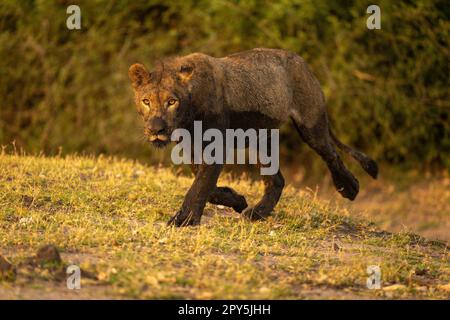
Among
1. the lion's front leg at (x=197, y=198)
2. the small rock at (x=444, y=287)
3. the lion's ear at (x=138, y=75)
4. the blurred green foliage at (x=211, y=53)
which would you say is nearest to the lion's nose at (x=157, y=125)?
the lion's ear at (x=138, y=75)

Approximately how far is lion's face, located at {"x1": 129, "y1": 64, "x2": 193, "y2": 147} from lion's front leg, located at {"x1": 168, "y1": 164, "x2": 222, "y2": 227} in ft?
1.46

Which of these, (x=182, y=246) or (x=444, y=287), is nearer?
(x=444, y=287)

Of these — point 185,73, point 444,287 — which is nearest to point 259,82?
point 185,73

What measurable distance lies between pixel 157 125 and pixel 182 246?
3.70 ft

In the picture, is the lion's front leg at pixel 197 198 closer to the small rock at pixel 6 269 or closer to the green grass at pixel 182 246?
the green grass at pixel 182 246

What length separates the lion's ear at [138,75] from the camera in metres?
7.68

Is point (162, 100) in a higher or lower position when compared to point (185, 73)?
lower

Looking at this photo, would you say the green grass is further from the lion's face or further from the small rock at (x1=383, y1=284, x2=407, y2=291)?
the lion's face

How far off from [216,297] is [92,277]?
83 cm

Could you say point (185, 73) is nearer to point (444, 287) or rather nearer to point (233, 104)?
point (233, 104)

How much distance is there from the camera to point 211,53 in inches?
624

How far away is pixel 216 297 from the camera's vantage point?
→ 18.4ft

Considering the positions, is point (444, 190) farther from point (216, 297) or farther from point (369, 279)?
point (216, 297)

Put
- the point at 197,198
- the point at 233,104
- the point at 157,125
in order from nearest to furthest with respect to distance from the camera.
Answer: the point at 157,125 < the point at 197,198 < the point at 233,104
